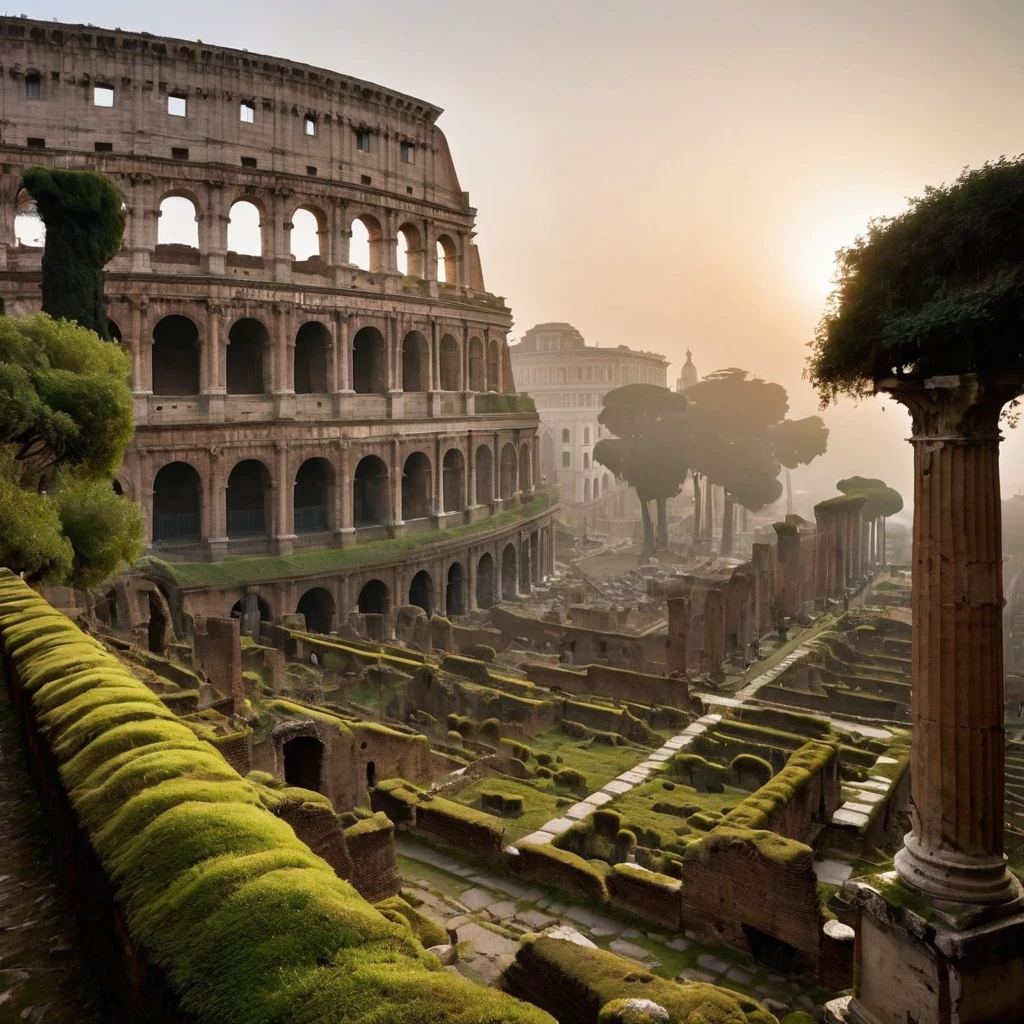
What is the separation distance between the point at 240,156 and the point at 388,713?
21433 millimetres

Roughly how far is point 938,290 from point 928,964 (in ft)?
15.2

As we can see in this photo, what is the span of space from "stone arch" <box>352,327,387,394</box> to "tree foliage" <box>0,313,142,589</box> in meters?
16.6

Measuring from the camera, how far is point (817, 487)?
177 meters

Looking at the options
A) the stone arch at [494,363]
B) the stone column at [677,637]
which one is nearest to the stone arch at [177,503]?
the stone arch at [494,363]

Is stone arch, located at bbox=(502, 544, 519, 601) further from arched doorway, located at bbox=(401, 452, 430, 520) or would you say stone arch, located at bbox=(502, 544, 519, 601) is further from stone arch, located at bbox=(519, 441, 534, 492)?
arched doorway, located at bbox=(401, 452, 430, 520)

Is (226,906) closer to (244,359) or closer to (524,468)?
(244,359)

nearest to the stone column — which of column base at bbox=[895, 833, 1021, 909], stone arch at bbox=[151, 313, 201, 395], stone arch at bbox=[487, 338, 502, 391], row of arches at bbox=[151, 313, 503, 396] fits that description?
row of arches at bbox=[151, 313, 503, 396]

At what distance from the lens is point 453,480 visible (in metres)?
40.4

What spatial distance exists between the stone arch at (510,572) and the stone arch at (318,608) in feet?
37.1

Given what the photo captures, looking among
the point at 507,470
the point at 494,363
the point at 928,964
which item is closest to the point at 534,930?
the point at 928,964

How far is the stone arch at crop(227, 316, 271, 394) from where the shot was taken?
34.5 metres

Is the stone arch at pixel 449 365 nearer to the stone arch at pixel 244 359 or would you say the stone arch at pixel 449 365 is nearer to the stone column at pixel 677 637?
the stone arch at pixel 244 359

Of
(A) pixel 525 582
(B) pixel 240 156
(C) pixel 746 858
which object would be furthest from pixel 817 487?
(C) pixel 746 858

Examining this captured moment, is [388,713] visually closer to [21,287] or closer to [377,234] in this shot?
[21,287]
